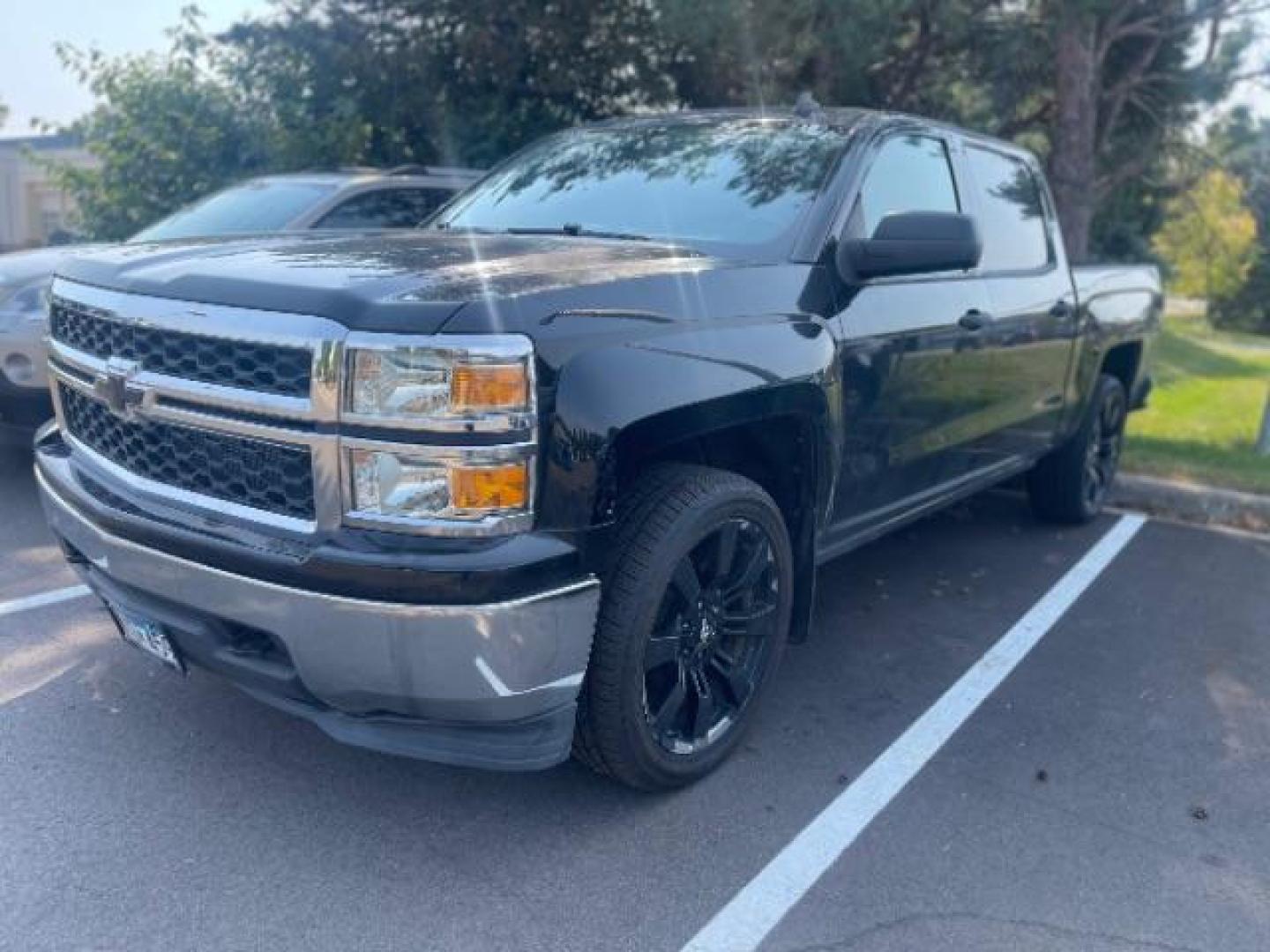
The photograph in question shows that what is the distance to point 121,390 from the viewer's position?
9.97ft

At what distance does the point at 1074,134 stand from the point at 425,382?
10382mm

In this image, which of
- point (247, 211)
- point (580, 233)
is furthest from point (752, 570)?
point (247, 211)

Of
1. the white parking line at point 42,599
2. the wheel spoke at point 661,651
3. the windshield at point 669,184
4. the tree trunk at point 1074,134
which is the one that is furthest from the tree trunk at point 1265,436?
the white parking line at point 42,599

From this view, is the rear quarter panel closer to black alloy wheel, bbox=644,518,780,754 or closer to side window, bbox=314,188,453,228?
black alloy wheel, bbox=644,518,780,754

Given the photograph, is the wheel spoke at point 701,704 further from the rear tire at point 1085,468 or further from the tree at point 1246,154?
the tree at point 1246,154

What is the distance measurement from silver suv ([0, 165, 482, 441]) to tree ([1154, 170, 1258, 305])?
10383 mm

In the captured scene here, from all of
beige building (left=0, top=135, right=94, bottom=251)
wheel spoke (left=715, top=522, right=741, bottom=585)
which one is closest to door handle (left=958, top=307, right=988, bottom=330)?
wheel spoke (left=715, top=522, right=741, bottom=585)

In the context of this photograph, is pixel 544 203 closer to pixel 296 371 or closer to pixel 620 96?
pixel 296 371

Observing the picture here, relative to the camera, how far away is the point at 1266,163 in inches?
582

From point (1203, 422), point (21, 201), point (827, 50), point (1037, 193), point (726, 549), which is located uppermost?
point (827, 50)

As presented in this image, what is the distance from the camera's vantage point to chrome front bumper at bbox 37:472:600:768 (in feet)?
8.50

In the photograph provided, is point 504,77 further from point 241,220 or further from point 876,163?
point 876,163

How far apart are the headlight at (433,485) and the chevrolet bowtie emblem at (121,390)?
75 cm

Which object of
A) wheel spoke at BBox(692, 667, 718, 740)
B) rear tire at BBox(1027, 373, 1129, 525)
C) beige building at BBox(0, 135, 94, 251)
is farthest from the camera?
beige building at BBox(0, 135, 94, 251)
